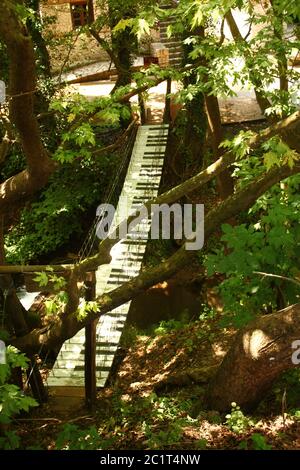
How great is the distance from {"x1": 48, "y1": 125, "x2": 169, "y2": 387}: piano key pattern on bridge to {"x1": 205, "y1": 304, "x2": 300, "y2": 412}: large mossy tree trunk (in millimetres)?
3310

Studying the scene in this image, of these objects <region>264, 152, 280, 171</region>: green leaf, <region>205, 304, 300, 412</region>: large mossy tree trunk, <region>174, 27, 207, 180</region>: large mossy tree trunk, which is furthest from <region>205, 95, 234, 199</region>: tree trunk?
<region>205, 304, 300, 412</region>: large mossy tree trunk

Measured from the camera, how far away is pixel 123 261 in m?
10.7

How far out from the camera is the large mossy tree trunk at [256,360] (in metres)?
5.03

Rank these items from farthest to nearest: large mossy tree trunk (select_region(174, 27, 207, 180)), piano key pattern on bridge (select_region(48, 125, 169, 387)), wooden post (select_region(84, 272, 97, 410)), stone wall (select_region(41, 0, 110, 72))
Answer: stone wall (select_region(41, 0, 110, 72))
large mossy tree trunk (select_region(174, 27, 207, 180))
piano key pattern on bridge (select_region(48, 125, 169, 387))
wooden post (select_region(84, 272, 97, 410))

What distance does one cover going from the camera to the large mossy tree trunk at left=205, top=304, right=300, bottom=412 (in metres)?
5.03

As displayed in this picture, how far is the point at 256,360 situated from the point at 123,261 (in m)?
5.81

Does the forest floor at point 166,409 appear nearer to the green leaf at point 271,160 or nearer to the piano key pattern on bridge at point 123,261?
the piano key pattern on bridge at point 123,261

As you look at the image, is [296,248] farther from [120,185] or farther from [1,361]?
[120,185]

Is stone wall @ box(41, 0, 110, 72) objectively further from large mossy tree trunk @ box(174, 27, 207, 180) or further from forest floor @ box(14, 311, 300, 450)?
forest floor @ box(14, 311, 300, 450)

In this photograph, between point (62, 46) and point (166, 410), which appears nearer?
point (166, 410)

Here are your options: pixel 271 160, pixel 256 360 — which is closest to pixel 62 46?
pixel 271 160

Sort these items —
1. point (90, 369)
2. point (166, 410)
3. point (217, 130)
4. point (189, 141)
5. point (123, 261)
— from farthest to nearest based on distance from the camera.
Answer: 1. point (189, 141)
2. point (123, 261)
3. point (217, 130)
4. point (90, 369)
5. point (166, 410)

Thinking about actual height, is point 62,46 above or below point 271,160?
above

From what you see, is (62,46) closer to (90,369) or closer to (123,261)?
(123,261)
